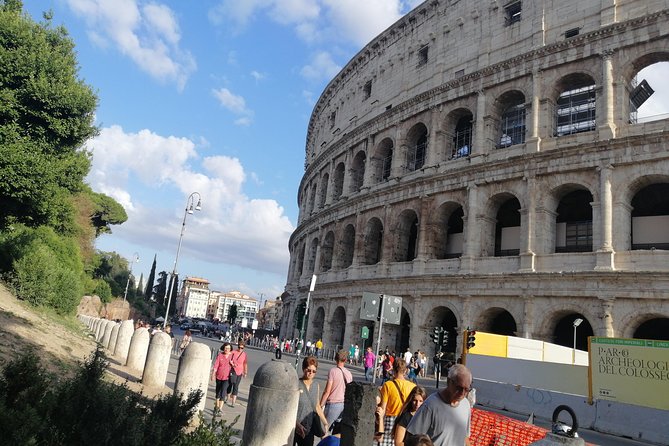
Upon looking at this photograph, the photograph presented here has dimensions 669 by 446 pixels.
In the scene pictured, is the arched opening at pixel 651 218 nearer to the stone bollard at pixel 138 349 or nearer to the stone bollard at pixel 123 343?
the stone bollard at pixel 138 349

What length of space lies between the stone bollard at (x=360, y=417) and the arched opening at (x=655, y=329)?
692 inches

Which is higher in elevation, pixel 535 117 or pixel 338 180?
pixel 338 180

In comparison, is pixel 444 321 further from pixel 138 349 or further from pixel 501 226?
pixel 138 349

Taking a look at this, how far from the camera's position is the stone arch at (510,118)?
72.6 ft

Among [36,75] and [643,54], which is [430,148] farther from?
[36,75]

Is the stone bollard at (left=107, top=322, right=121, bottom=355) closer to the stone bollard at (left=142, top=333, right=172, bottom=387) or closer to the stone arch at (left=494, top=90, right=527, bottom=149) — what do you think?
the stone bollard at (left=142, top=333, right=172, bottom=387)

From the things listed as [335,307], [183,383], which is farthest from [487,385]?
[335,307]

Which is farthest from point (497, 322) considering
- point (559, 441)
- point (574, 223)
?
point (559, 441)

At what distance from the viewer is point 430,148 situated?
24.0m

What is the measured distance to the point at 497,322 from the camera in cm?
2206

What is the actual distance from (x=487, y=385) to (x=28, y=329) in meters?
13.3

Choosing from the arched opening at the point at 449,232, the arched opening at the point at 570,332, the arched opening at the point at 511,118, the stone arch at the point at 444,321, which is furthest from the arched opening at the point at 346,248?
the arched opening at the point at 570,332

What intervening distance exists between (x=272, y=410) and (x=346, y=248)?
81.2 ft

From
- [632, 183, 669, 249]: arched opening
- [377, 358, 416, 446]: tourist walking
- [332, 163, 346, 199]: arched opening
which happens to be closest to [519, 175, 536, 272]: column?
[632, 183, 669, 249]: arched opening
